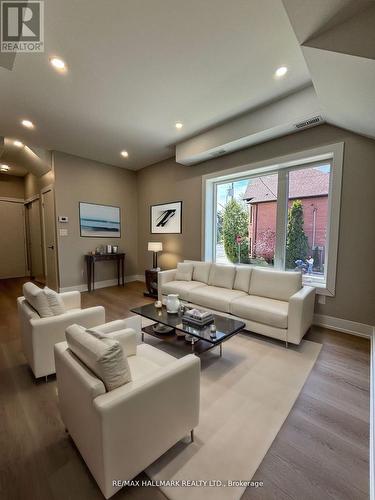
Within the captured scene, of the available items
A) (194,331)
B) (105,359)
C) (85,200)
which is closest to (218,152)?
(194,331)

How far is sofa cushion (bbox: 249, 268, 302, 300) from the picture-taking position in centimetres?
303

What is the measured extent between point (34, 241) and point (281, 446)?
24.9 ft

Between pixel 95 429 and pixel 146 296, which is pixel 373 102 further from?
pixel 146 296

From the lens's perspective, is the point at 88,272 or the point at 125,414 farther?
the point at 88,272

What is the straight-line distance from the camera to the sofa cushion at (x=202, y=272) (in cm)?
411

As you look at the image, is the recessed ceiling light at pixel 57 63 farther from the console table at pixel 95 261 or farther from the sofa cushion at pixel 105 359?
the console table at pixel 95 261

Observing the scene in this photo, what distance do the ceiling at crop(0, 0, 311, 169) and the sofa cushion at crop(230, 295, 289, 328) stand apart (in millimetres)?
2714

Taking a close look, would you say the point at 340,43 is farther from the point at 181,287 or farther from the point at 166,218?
the point at 166,218

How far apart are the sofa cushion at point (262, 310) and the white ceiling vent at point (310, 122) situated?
2.44 metres

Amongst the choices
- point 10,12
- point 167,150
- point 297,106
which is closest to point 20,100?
point 10,12

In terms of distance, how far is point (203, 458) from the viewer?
1.32 meters

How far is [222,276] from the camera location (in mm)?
3816

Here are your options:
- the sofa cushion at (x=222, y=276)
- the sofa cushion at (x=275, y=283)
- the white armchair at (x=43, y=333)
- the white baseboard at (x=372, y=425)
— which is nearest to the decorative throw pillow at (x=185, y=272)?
the sofa cushion at (x=222, y=276)

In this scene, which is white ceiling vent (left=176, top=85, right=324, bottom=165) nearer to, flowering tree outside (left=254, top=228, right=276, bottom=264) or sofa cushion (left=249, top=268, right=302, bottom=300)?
flowering tree outside (left=254, top=228, right=276, bottom=264)
